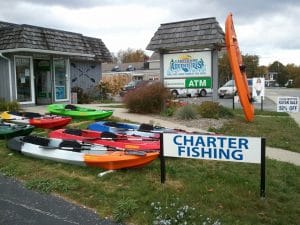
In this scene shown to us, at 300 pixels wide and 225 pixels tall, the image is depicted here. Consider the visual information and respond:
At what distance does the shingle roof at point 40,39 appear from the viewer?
16.9 m

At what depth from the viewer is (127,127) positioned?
32.7 ft

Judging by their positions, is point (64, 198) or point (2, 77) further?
point (2, 77)

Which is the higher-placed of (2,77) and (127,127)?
(2,77)

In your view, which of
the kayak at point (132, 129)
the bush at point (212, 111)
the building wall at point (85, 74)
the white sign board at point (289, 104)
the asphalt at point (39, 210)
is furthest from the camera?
the building wall at point (85, 74)

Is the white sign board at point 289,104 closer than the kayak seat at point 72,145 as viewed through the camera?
No

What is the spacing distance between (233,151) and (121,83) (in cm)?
2346

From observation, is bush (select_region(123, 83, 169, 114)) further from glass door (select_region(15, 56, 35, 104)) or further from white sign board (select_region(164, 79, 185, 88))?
glass door (select_region(15, 56, 35, 104))

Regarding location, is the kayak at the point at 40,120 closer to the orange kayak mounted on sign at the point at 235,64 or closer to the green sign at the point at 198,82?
the orange kayak mounted on sign at the point at 235,64

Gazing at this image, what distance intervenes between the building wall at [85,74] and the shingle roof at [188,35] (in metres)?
8.16

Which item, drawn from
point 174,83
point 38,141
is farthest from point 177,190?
point 174,83

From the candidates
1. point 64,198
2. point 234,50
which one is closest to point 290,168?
point 64,198

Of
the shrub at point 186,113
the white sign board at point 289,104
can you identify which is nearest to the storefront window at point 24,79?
the shrub at point 186,113

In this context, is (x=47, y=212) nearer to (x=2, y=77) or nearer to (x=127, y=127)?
(x=127, y=127)

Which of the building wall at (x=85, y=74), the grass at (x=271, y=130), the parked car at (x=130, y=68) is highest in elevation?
the parked car at (x=130, y=68)
